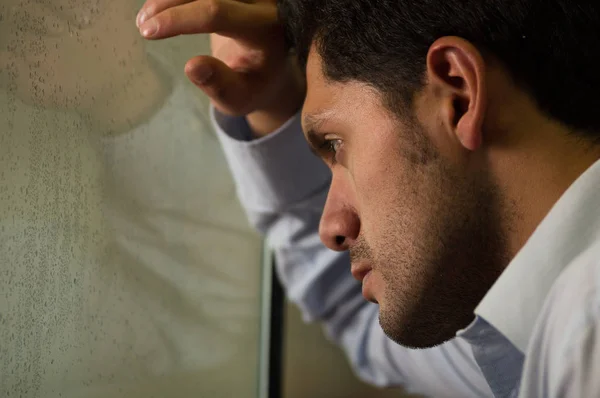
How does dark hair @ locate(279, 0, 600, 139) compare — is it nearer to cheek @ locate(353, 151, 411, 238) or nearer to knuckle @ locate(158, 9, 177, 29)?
cheek @ locate(353, 151, 411, 238)

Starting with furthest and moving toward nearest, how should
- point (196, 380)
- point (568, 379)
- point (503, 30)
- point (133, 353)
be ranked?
point (196, 380) → point (133, 353) → point (503, 30) → point (568, 379)

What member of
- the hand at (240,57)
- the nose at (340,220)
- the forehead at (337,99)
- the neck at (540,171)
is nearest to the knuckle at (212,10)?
the hand at (240,57)

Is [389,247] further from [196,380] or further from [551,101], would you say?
[196,380]

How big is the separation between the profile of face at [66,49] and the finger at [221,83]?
68mm

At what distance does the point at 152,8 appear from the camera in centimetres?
67

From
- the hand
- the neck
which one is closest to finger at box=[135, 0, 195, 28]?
the hand

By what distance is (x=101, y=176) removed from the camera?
2.10 ft

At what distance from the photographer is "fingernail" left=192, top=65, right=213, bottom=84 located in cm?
72

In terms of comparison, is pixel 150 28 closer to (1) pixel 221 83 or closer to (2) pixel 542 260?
(1) pixel 221 83

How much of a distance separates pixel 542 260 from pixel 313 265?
45 cm

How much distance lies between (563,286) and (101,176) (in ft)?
1.42

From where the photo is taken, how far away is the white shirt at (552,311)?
44cm

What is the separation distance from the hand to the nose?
0.19m

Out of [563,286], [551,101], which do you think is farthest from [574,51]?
[563,286]
